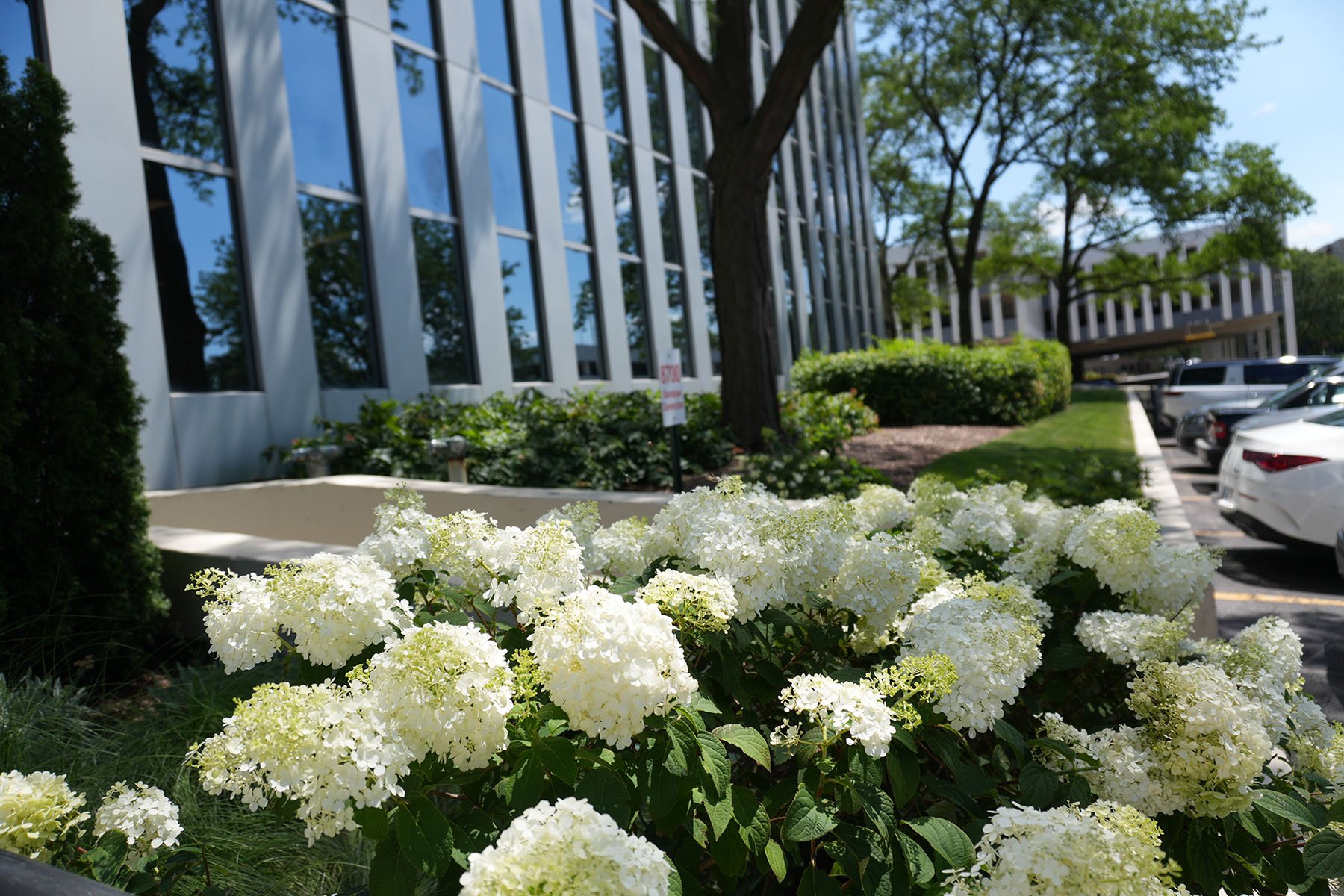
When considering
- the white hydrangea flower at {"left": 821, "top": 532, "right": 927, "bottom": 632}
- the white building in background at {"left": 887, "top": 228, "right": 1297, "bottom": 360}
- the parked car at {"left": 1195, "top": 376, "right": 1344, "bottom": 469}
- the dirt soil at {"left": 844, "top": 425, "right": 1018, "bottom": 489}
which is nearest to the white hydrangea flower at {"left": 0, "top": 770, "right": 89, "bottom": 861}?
the white hydrangea flower at {"left": 821, "top": 532, "right": 927, "bottom": 632}

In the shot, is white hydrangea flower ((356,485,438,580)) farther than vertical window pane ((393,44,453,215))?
No

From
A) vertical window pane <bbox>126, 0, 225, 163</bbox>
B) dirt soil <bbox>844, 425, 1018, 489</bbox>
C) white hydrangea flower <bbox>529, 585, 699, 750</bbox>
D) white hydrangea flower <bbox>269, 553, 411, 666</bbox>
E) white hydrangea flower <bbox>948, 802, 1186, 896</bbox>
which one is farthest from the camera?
dirt soil <bbox>844, 425, 1018, 489</bbox>

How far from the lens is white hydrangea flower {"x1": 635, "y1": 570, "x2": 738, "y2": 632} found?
6.90 feet

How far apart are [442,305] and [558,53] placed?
5.67 metres

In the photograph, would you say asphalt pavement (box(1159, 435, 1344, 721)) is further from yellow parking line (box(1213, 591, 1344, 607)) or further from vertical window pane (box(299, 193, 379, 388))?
vertical window pane (box(299, 193, 379, 388))

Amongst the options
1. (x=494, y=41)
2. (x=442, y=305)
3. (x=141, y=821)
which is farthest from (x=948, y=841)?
(x=494, y=41)

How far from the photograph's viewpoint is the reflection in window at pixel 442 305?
37.5ft

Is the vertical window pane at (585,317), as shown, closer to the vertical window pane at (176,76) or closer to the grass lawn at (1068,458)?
the grass lawn at (1068,458)

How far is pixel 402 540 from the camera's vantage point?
252cm

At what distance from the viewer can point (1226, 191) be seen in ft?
118

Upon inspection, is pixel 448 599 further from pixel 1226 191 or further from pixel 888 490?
pixel 1226 191

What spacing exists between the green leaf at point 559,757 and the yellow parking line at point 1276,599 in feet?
21.2

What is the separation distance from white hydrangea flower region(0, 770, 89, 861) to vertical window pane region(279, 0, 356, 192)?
356 inches

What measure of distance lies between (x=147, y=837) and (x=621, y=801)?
1.10 metres
